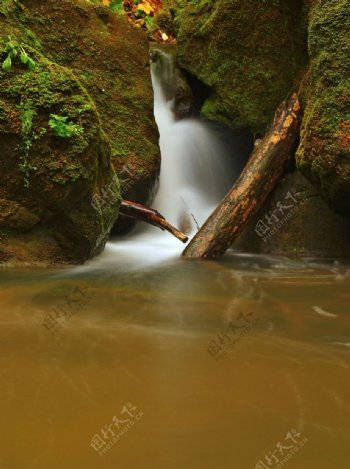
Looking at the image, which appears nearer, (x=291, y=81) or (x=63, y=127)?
(x=63, y=127)

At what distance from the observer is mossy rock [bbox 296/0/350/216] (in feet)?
17.9

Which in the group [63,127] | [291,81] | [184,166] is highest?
[291,81]

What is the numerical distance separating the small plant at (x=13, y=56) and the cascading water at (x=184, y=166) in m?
3.58

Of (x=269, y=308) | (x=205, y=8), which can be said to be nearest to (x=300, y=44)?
(x=205, y=8)

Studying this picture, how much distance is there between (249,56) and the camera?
7906mm

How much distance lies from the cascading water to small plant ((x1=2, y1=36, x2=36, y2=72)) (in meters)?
3.58

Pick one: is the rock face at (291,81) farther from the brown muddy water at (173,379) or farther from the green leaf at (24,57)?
the green leaf at (24,57)

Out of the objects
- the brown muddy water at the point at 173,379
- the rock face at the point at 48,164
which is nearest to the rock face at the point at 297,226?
the rock face at the point at 48,164

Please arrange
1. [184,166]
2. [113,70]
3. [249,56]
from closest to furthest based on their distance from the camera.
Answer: [249,56] < [113,70] < [184,166]

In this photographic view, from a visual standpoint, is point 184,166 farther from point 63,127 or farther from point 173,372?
point 173,372

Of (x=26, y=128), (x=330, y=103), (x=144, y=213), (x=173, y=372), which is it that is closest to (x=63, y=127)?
(x=26, y=128)

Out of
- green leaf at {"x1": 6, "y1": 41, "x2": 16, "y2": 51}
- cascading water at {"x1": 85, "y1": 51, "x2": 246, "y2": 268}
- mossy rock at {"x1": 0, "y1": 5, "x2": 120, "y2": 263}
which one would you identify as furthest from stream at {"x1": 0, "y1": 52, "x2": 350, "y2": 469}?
cascading water at {"x1": 85, "y1": 51, "x2": 246, "y2": 268}

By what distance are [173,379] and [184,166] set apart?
7331 millimetres

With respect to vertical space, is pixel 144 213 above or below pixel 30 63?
below
